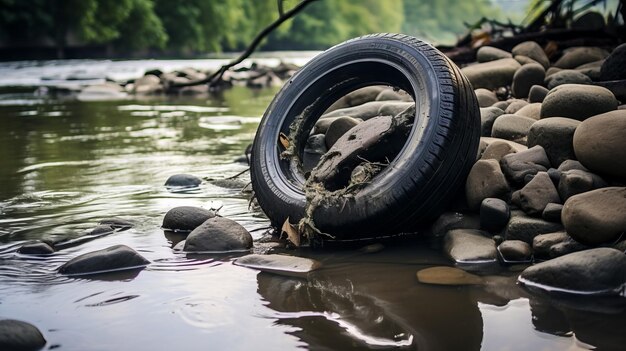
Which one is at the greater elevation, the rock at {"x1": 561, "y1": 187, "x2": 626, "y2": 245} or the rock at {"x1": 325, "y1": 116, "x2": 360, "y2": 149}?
the rock at {"x1": 325, "y1": 116, "x2": 360, "y2": 149}

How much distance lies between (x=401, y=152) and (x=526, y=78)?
8.36 ft

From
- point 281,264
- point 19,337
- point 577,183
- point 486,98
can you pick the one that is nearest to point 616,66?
point 486,98

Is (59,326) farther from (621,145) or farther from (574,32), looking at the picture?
(574,32)

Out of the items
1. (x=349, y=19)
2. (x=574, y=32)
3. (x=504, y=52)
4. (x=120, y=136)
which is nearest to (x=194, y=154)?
(x=120, y=136)

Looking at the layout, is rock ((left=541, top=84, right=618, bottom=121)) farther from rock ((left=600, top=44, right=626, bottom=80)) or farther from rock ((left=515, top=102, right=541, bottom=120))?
rock ((left=600, top=44, right=626, bottom=80))

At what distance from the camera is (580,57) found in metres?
6.83

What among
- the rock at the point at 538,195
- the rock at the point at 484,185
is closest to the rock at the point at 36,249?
the rock at the point at 484,185

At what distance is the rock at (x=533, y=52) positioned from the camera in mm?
7090

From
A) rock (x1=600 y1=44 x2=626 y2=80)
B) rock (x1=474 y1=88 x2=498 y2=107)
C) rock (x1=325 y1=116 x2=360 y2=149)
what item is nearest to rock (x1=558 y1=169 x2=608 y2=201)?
rock (x1=325 y1=116 x2=360 y2=149)

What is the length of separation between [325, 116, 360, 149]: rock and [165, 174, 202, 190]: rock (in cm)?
134

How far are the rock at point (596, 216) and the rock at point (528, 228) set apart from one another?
16 cm

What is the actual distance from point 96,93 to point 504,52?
43.1 feet

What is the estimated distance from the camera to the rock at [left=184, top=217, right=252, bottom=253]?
156 inches

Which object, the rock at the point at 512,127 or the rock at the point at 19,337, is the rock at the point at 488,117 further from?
the rock at the point at 19,337
